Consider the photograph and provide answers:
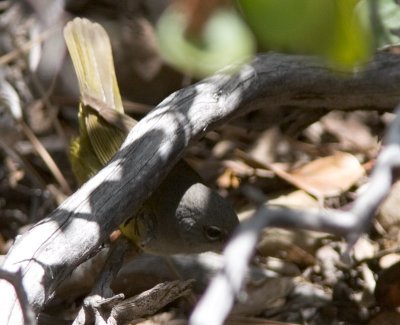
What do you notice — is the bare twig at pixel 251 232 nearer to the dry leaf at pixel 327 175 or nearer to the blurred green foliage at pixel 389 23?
the blurred green foliage at pixel 389 23

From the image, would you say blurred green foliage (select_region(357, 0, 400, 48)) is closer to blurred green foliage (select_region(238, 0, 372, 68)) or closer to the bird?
the bird

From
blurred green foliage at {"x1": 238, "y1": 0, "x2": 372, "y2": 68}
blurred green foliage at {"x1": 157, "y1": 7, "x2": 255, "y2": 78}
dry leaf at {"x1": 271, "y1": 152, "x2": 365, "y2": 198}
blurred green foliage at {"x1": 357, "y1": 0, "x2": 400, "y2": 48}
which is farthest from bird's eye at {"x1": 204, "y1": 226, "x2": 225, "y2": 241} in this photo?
blurred green foliage at {"x1": 238, "y1": 0, "x2": 372, "y2": 68}

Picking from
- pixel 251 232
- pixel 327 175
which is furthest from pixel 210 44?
pixel 327 175

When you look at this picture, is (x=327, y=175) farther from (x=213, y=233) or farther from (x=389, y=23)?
(x=389, y=23)

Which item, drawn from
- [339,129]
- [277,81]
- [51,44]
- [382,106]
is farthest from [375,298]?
[51,44]

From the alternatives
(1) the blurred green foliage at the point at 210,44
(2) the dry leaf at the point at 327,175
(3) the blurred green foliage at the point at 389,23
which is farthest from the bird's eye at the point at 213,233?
(1) the blurred green foliage at the point at 210,44
